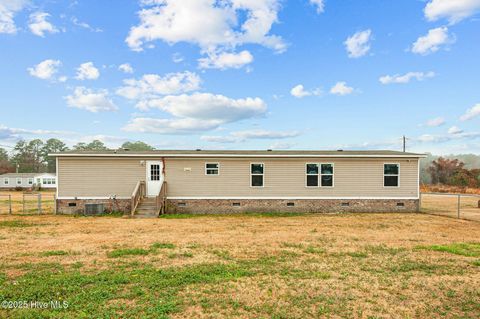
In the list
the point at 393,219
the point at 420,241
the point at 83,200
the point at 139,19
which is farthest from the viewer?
the point at 139,19

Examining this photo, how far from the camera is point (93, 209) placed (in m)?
15.1

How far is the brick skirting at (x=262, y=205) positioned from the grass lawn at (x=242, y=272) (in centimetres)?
453

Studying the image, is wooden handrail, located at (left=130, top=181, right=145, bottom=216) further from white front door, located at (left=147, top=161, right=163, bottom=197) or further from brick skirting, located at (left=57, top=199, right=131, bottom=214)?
brick skirting, located at (left=57, top=199, right=131, bottom=214)

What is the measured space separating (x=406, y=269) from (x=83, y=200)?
48.4 ft

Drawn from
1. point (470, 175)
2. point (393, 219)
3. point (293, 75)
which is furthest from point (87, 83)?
point (470, 175)

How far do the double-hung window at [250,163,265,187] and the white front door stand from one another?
484 cm

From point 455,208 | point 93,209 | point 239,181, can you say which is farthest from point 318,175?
point 93,209

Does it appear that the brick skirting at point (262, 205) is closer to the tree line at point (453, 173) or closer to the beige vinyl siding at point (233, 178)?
the beige vinyl siding at point (233, 178)

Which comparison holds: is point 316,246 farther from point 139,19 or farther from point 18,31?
point 18,31

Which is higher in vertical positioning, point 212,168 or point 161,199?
point 212,168

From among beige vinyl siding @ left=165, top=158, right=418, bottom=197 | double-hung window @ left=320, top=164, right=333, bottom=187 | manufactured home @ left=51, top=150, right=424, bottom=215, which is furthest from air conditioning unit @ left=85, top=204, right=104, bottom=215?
double-hung window @ left=320, top=164, right=333, bottom=187

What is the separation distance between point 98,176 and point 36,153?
233ft

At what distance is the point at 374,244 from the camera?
857 cm

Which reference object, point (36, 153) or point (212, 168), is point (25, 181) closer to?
point (36, 153)
